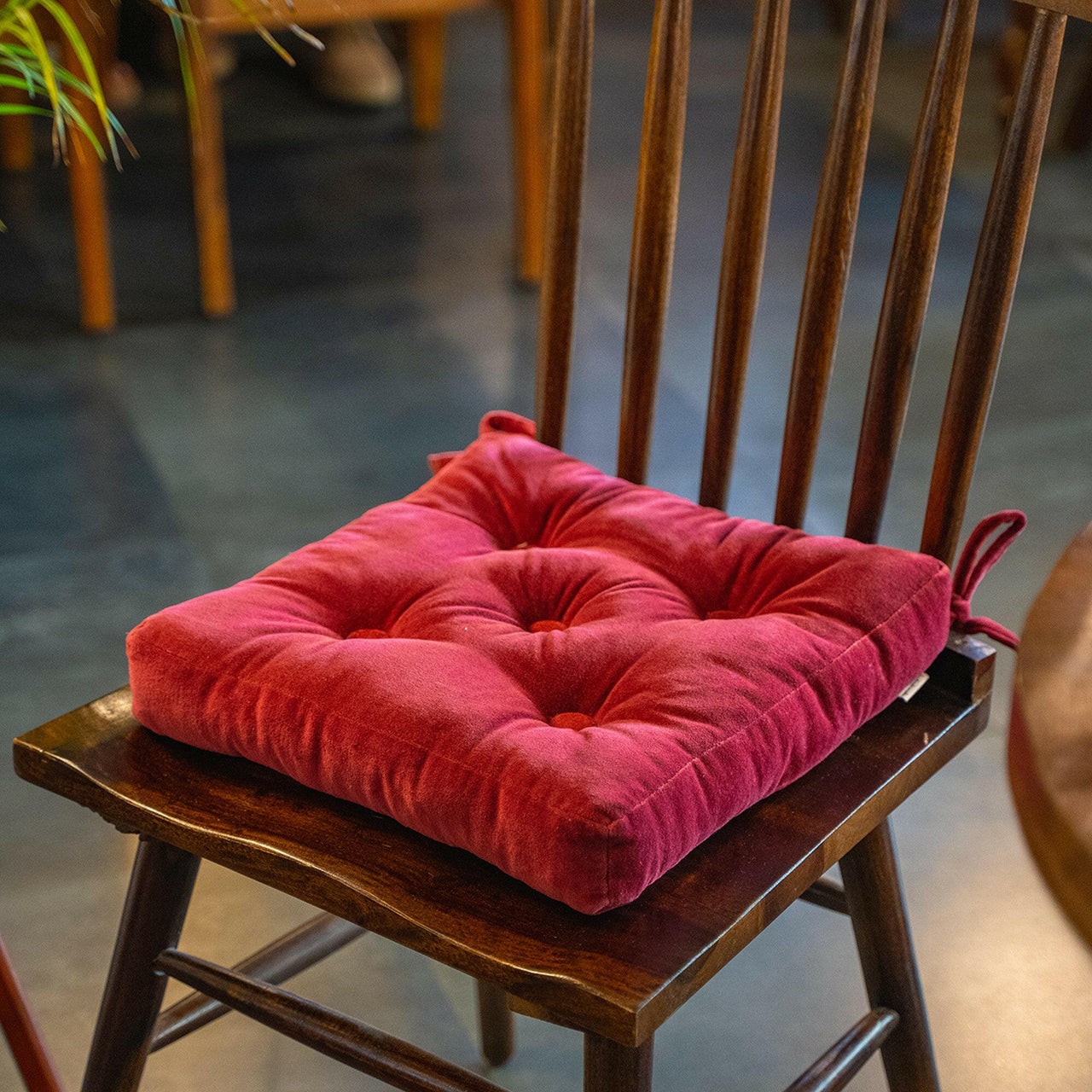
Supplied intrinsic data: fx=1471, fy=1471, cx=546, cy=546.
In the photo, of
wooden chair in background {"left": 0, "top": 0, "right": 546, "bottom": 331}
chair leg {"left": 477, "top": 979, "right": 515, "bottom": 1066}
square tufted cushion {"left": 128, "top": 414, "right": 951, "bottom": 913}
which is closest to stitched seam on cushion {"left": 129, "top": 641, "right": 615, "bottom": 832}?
square tufted cushion {"left": 128, "top": 414, "right": 951, "bottom": 913}

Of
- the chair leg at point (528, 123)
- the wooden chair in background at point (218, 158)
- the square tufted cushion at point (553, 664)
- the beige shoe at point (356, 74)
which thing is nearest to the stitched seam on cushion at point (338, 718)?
the square tufted cushion at point (553, 664)

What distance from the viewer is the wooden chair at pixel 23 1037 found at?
68 cm

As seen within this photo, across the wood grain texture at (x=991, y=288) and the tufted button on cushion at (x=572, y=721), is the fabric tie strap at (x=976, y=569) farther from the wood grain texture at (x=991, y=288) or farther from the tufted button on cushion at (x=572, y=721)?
the tufted button on cushion at (x=572, y=721)

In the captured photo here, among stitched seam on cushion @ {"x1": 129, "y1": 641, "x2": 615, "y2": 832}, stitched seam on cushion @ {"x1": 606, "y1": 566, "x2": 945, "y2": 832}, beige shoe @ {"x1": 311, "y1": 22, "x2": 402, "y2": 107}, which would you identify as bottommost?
beige shoe @ {"x1": 311, "y1": 22, "x2": 402, "y2": 107}

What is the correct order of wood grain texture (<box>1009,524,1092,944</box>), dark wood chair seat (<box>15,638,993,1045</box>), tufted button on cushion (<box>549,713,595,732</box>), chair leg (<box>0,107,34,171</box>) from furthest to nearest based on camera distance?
chair leg (<box>0,107,34,171</box>), tufted button on cushion (<box>549,713,595,732</box>), dark wood chair seat (<box>15,638,993,1045</box>), wood grain texture (<box>1009,524,1092,944</box>)

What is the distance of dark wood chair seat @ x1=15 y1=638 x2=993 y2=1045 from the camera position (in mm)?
655

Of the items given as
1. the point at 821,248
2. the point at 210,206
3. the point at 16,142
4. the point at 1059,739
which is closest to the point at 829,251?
the point at 821,248

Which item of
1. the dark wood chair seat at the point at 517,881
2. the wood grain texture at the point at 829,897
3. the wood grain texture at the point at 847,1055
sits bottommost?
the wood grain texture at the point at 847,1055

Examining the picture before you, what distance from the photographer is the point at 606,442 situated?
2.08m

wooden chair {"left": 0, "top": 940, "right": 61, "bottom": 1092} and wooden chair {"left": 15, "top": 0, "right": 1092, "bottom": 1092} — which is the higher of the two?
wooden chair {"left": 15, "top": 0, "right": 1092, "bottom": 1092}

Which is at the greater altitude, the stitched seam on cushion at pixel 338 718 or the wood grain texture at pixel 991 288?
the wood grain texture at pixel 991 288

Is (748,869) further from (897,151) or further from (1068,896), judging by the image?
(897,151)

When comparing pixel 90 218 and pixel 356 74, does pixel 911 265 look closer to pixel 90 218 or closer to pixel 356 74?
pixel 90 218

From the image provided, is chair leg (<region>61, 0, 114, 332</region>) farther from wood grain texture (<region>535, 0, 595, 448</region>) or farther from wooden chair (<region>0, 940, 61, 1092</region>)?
wooden chair (<region>0, 940, 61, 1092</region>)
